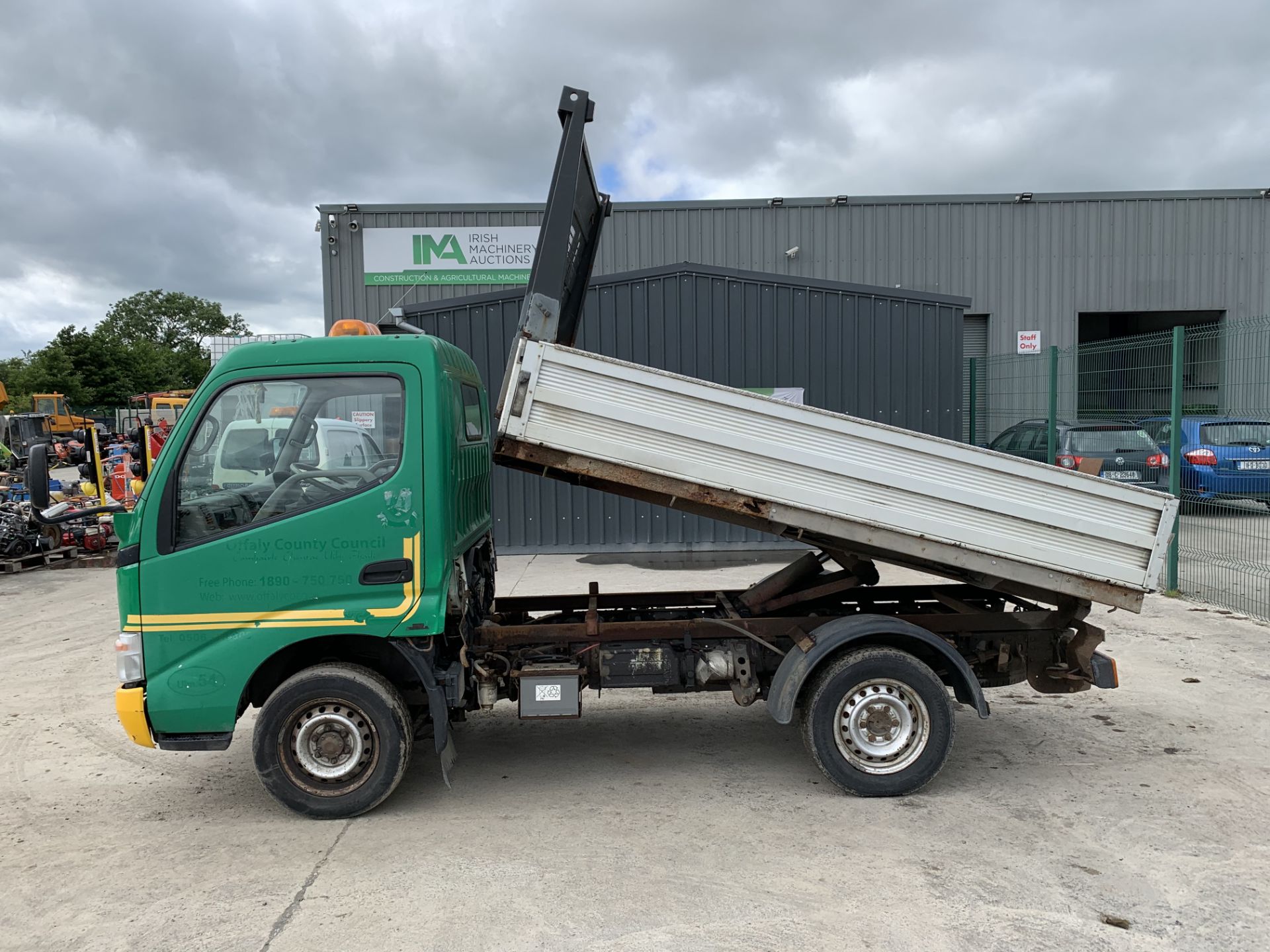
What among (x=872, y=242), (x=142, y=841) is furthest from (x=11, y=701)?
(x=872, y=242)

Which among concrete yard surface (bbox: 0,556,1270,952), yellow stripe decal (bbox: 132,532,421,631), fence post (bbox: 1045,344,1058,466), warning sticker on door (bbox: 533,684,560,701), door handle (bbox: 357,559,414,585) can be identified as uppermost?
fence post (bbox: 1045,344,1058,466)

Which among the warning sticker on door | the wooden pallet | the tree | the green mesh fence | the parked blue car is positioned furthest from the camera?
the tree

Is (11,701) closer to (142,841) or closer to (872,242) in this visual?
(142,841)

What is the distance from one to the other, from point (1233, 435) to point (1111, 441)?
5.49 ft

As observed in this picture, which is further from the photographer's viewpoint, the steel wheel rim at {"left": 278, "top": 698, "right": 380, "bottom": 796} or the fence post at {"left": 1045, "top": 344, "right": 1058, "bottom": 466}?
the fence post at {"left": 1045, "top": 344, "right": 1058, "bottom": 466}

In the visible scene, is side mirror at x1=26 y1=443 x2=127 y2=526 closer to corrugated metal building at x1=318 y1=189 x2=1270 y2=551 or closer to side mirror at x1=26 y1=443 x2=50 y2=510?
side mirror at x1=26 y1=443 x2=50 y2=510

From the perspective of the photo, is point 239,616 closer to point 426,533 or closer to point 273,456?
point 273,456

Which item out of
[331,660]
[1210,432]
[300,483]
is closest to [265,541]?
[300,483]

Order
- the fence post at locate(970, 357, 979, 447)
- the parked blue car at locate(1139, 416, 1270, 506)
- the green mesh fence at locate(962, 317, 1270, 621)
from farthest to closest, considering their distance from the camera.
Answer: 1. the fence post at locate(970, 357, 979, 447)
2. the parked blue car at locate(1139, 416, 1270, 506)
3. the green mesh fence at locate(962, 317, 1270, 621)

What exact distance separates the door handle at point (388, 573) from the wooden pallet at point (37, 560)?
37.6ft

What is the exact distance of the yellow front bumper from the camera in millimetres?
4281

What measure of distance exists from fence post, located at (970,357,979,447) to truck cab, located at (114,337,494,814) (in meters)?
12.2

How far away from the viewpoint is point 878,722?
4.66 meters

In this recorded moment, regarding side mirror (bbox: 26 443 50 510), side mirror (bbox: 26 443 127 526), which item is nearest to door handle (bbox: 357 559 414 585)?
side mirror (bbox: 26 443 127 526)
